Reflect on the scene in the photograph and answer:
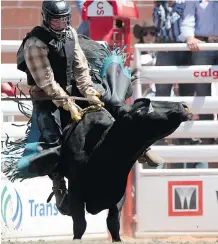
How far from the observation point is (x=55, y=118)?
24.9ft

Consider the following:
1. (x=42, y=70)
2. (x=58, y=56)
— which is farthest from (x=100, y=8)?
(x=42, y=70)

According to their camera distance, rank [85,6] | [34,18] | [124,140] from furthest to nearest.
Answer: [34,18] < [85,6] < [124,140]

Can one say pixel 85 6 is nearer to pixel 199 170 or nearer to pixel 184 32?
pixel 184 32

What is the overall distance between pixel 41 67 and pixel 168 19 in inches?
107

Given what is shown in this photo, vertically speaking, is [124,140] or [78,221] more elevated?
[124,140]

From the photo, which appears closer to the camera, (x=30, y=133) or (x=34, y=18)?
(x=30, y=133)

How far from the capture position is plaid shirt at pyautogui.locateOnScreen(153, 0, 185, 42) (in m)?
9.73

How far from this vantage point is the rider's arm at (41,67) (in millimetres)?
7359

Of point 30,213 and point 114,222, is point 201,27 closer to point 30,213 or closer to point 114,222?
point 30,213

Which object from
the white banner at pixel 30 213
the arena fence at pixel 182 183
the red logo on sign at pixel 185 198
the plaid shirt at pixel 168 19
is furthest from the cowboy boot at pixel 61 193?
the plaid shirt at pixel 168 19

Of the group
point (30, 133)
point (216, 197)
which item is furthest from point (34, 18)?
point (30, 133)

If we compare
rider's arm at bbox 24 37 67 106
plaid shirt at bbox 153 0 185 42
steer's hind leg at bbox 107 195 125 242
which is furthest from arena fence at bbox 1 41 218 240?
rider's arm at bbox 24 37 67 106

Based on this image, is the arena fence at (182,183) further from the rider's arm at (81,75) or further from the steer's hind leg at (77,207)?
the steer's hind leg at (77,207)

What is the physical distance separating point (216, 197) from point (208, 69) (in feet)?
4.14
